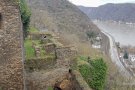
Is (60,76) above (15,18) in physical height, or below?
below

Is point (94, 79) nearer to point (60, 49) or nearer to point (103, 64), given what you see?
point (103, 64)

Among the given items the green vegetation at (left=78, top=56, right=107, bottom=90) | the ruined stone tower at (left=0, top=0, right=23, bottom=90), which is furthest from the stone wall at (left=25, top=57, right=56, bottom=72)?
the ruined stone tower at (left=0, top=0, right=23, bottom=90)

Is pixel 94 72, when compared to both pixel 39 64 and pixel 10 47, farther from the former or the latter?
Result: pixel 10 47

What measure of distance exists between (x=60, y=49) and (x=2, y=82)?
5.80 meters

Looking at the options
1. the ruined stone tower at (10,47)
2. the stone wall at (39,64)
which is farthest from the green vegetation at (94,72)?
the ruined stone tower at (10,47)

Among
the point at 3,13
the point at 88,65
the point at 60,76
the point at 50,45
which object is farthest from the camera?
the point at 50,45

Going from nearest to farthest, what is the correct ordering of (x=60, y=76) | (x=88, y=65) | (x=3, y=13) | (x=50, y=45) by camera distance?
(x=3, y=13) → (x=60, y=76) → (x=88, y=65) → (x=50, y=45)

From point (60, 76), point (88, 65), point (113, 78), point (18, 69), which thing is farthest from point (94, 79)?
point (113, 78)

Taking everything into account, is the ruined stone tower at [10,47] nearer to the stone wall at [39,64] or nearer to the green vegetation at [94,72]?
the stone wall at [39,64]

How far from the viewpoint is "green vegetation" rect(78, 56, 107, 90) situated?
2094 cm

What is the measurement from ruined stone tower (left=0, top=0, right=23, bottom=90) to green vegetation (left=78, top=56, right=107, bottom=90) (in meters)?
6.58

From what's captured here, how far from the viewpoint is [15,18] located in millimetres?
14188

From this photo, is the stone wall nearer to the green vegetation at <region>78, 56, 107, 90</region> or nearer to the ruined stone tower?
the green vegetation at <region>78, 56, 107, 90</region>

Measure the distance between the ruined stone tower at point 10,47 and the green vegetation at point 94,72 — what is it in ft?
21.6
